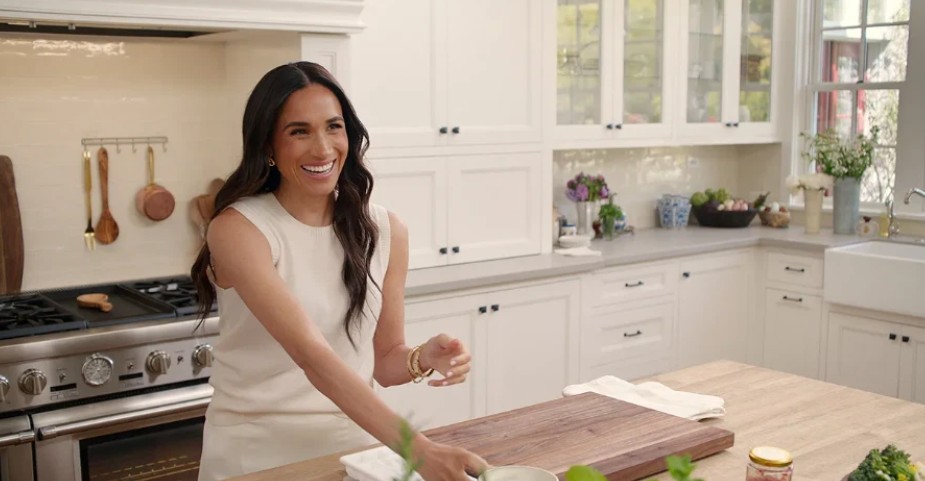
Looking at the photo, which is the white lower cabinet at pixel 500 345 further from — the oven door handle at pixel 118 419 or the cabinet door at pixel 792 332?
the cabinet door at pixel 792 332

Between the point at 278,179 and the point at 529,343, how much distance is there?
2.05 metres

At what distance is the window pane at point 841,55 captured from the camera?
530 cm

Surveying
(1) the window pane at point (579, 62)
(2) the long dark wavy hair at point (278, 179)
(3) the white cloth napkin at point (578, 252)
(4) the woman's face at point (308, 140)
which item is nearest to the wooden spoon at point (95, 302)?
(2) the long dark wavy hair at point (278, 179)

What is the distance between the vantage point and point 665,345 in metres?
4.68

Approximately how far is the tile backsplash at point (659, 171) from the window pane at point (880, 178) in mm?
531

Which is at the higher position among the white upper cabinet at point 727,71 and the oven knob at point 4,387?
the white upper cabinet at point 727,71

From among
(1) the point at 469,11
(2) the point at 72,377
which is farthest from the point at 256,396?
(1) the point at 469,11

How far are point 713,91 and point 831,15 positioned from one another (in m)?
0.88

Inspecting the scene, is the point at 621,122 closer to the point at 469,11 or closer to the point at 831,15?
the point at 469,11

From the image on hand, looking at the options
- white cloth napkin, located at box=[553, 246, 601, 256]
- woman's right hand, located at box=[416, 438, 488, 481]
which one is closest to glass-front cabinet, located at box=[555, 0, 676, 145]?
white cloth napkin, located at box=[553, 246, 601, 256]

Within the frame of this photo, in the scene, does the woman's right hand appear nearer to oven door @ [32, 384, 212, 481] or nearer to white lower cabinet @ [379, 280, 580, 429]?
oven door @ [32, 384, 212, 481]

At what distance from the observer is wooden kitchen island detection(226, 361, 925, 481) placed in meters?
1.86

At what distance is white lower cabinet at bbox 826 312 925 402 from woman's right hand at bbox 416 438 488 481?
129 inches

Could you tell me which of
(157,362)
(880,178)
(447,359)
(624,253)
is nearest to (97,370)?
(157,362)
